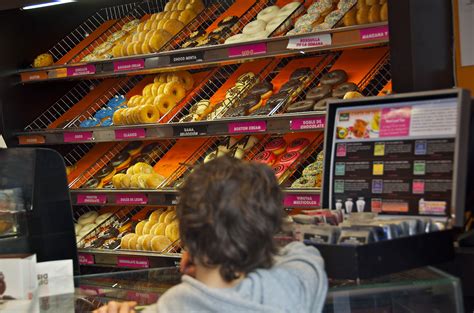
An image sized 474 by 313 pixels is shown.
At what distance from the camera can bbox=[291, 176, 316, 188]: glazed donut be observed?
4074 millimetres

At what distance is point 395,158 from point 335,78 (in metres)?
2.03

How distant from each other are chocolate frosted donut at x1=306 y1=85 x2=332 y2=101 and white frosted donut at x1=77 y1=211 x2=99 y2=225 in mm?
1858

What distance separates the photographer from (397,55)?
2.58 metres

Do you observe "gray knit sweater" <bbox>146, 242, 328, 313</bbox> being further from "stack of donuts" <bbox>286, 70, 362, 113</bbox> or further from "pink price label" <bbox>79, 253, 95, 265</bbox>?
"pink price label" <bbox>79, 253, 95, 265</bbox>

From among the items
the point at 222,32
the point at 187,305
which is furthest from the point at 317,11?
the point at 187,305

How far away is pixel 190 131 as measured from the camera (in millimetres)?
4391

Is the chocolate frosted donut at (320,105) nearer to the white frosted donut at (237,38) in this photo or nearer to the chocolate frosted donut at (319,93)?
the chocolate frosted donut at (319,93)

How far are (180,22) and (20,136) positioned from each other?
4.46 ft

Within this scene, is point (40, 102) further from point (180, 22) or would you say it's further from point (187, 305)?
point (187, 305)

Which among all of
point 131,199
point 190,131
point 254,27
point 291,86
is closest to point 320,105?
point 291,86

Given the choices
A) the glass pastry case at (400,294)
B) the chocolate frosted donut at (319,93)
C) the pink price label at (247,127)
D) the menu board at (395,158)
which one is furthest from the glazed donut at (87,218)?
the glass pastry case at (400,294)

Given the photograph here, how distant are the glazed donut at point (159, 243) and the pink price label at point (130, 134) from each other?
624 mm

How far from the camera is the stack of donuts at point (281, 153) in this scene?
4.27 m

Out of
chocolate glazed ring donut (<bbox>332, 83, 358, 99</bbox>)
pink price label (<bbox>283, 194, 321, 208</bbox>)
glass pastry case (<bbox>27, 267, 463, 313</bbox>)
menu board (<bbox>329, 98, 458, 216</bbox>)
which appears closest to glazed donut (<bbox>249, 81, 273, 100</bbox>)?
chocolate glazed ring donut (<bbox>332, 83, 358, 99</bbox>)
